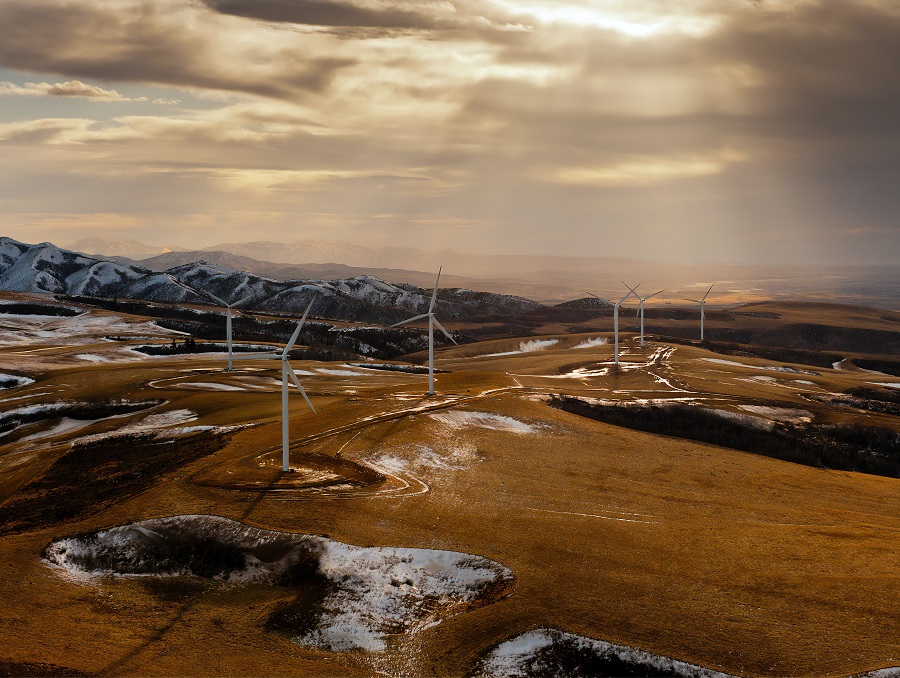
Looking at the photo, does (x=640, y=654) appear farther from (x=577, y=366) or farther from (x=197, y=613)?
(x=577, y=366)

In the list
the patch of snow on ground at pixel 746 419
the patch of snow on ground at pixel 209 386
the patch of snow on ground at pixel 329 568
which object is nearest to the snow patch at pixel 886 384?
the patch of snow on ground at pixel 746 419

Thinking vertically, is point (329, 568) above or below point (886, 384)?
below

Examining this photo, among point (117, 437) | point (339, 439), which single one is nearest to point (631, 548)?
point (339, 439)

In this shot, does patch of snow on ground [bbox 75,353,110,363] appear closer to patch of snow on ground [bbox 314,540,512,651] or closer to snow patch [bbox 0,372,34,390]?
snow patch [bbox 0,372,34,390]

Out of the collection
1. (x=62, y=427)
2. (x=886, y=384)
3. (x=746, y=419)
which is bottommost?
(x=62, y=427)

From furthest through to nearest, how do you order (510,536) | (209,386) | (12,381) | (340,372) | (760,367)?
(760,367), (340,372), (12,381), (209,386), (510,536)

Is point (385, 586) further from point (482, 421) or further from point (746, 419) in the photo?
point (746, 419)

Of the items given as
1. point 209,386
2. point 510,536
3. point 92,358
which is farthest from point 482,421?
point 92,358
